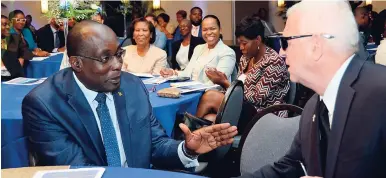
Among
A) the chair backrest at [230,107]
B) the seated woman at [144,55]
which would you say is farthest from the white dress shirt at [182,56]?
the chair backrest at [230,107]

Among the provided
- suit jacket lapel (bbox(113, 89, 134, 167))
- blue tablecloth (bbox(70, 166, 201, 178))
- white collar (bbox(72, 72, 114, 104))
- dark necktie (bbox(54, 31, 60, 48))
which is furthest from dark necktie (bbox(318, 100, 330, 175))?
dark necktie (bbox(54, 31, 60, 48))

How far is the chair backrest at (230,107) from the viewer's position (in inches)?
113

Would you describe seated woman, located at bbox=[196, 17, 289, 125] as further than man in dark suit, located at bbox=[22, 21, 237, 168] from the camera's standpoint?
Yes

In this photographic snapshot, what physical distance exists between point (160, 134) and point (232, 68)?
9.05 feet

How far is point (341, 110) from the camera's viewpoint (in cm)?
145

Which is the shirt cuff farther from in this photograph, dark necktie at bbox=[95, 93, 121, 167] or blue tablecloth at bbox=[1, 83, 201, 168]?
blue tablecloth at bbox=[1, 83, 201, 168]

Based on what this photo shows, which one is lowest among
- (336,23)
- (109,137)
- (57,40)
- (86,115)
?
(109,137)

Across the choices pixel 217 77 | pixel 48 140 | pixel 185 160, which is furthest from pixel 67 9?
pixel 185 160

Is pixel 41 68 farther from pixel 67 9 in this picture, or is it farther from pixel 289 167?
pixel 289 167

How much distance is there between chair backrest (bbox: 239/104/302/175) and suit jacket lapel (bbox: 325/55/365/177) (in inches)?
23.8

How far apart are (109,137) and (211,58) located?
2.98 m

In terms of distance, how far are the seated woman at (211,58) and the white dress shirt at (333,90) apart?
3.39 metres

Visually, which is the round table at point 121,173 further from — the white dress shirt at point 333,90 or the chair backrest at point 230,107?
the chair backrest at point 230,107

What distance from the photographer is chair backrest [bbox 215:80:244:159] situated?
2.88m
